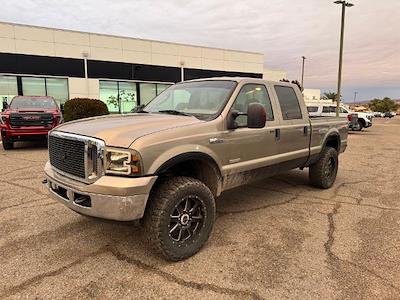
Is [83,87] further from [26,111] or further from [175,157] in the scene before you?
[175,157]

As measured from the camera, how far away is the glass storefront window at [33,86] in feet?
75.6

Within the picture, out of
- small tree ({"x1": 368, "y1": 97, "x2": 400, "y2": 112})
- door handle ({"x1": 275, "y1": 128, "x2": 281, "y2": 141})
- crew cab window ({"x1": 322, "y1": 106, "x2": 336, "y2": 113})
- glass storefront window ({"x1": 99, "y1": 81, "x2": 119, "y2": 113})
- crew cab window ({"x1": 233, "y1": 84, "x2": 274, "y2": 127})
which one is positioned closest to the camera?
crew cab window ({"x1": 233, "y1": 84, "x2": 274, "y2": 127})

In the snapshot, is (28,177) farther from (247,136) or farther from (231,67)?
(231,67)

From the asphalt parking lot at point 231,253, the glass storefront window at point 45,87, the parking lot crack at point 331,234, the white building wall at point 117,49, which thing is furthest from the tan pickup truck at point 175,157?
the white building wall at point 117,49

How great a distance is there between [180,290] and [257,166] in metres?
2.01

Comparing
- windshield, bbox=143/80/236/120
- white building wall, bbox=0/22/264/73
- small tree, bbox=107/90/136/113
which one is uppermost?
white building wall, bbox=0/22/264/73

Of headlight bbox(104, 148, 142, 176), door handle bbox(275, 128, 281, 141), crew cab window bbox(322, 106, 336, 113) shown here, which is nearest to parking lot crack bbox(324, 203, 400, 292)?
door handle bbox(275, 128, 281, 141)

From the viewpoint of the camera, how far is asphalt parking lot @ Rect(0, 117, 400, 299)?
274cm

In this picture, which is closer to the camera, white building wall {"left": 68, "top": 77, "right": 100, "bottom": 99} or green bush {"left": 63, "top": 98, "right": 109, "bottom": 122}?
green bush {"left": 63, "top": 98, "right": 109, "bottom": 122}

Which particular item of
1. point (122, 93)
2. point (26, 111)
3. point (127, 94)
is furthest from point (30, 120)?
point (127, 94)

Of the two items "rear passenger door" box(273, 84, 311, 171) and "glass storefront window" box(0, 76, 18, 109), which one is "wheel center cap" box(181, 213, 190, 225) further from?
"glass storefront window" box(0, 76, 18, 109)

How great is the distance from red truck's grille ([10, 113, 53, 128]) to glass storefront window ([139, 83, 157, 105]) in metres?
18.0

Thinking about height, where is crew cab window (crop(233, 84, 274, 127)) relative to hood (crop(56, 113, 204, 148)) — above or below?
above

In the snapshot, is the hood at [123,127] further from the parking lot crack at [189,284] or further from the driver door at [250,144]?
the parking lot crack at [189,284]
